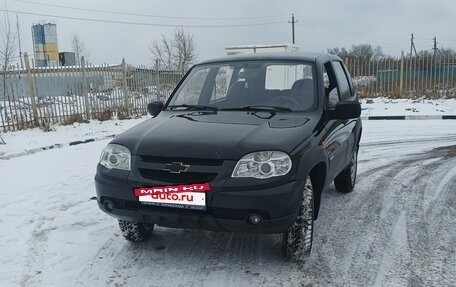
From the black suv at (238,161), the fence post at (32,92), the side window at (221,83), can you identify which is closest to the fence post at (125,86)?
the fence post at (32,92)

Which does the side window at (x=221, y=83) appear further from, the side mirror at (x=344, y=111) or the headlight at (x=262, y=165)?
the headlight at (x=262, y=165)

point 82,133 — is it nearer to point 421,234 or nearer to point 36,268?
point 36,268

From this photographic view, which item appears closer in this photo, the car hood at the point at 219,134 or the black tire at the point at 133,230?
the car hood at the point at 219,134

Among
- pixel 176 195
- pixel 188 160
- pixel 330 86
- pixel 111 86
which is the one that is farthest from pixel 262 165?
pixel 111 86

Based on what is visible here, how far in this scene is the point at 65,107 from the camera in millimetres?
12867

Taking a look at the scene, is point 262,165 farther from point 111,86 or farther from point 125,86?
point 125,86

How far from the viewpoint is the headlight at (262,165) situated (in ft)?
10.2

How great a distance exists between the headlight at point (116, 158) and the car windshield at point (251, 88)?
3.48 ft

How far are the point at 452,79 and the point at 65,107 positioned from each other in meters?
16.2

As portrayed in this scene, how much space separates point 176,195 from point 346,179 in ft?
9.73

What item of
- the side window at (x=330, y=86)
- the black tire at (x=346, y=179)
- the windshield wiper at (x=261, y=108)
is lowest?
the black tire at (x=346, y=179)

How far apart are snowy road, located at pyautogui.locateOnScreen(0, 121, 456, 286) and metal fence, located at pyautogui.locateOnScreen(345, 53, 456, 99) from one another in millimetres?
14817

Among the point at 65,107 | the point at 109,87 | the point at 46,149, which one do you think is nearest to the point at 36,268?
the point at 46,149

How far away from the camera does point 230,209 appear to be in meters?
3.09
